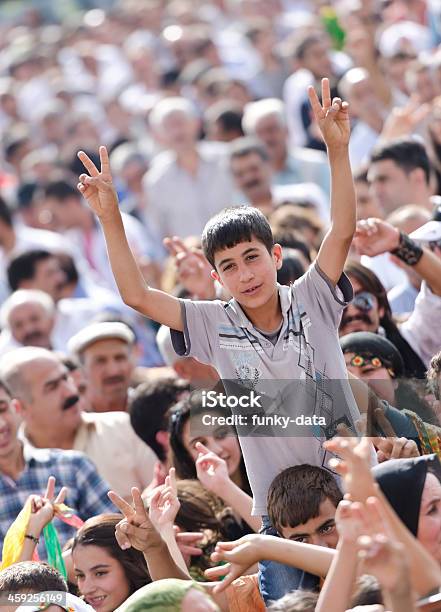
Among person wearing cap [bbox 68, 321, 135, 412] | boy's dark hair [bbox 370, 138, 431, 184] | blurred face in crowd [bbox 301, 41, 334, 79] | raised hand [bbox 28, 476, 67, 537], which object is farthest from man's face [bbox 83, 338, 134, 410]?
blurred face in crowd [bbox 301, 41, 334, 79]

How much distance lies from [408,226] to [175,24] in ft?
32.1

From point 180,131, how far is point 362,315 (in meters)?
5.14

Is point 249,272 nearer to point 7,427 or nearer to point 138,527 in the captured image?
point 138,527

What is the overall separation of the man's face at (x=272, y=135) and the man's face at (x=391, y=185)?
2.86 meters

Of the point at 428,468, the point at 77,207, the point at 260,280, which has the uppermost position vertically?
the point at 77,207

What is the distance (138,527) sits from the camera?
414 cm

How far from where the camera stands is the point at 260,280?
13.2ft

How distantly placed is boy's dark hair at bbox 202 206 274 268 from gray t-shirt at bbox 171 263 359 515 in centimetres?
18

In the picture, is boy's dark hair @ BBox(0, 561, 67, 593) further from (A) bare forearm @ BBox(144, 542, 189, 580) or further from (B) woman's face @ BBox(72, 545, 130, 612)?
(B) woman's face @ BBox(72, 545, 130, 612)

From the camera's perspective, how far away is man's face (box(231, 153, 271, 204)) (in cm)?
907

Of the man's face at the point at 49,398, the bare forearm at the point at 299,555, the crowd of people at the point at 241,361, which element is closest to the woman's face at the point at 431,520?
the crowd of people at the point at 241,361

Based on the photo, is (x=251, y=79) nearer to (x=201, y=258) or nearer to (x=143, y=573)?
(x=201, y=258)

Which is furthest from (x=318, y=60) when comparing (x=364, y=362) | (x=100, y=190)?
(x=100, y=190)

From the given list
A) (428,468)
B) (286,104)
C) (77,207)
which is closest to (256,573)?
(428,468)
